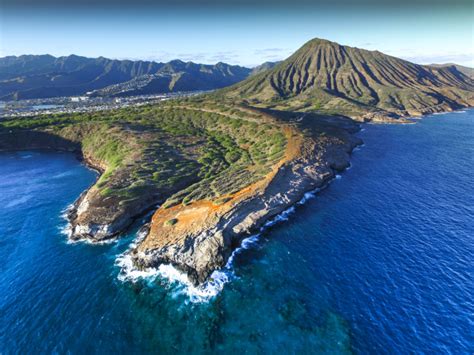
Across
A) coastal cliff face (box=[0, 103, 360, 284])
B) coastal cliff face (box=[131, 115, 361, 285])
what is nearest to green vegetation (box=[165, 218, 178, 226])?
coastal cliff face (box=[131, 115, 361, 285])

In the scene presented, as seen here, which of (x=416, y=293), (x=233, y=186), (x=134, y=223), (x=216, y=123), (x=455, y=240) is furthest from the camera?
(x=216, y=123)

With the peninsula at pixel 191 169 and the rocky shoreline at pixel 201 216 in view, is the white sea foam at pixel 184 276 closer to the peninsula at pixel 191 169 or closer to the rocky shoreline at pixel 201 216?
the rocky shoreline at pixel 201 216

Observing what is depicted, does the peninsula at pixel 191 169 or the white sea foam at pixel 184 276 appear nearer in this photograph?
the white sea foam at pixel 184 276

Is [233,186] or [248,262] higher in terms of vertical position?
[233,186]

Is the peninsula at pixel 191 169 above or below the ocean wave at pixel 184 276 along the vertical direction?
above

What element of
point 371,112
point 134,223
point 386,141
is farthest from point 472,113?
point 134,223

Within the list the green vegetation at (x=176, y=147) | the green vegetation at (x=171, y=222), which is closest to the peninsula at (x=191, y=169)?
the green vegetation at (x=171, y=222)

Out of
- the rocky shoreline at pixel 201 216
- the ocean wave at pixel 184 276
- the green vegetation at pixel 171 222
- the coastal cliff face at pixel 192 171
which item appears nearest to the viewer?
the ocean wave at pixel 184 276

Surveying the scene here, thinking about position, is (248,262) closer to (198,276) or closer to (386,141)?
(198,276)
